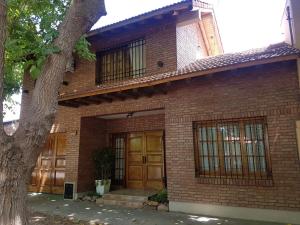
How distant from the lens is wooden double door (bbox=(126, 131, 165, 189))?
9664mm

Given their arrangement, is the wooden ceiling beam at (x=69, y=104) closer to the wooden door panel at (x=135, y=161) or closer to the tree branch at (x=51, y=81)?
the wooden door panel at (x=135, y=161)

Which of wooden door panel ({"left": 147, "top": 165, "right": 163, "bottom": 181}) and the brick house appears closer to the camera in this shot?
the brick house

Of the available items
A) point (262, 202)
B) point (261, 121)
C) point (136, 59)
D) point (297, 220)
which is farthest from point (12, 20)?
point (297, 220)

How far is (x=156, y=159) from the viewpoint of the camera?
9.77m

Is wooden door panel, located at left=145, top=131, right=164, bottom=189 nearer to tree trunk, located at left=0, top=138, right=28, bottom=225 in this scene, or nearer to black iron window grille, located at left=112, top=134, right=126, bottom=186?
black iron window grille, located at left=112, top=134, right=126, bottom=186

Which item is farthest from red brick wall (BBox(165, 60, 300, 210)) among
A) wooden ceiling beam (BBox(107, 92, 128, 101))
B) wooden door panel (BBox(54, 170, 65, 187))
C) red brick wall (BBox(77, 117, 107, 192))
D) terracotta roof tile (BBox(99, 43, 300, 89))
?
wooden door panel (BBox(54, 170, 65, 187))

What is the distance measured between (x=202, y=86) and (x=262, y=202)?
3.36 m

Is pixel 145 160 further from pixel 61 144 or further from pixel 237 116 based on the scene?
pixel 237 116

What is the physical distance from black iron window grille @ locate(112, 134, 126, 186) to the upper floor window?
A: 7.95ft

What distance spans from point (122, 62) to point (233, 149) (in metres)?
5.45

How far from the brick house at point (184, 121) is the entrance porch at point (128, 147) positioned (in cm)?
4

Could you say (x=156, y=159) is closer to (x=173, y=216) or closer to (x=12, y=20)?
(x=173, y=216)

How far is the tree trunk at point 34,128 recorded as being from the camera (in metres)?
3.27

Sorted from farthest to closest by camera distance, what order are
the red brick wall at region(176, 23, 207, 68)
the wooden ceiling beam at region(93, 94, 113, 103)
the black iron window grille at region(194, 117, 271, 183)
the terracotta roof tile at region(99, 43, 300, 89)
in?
the red brick wall at region(176, 23, 207, 68), the wooden ceiling beam at region(93, 94, 113, 103), the black iron window grille at region(194, 117, 271, 183), the terracotta roof tile at region(99, 43, 300, 89)
